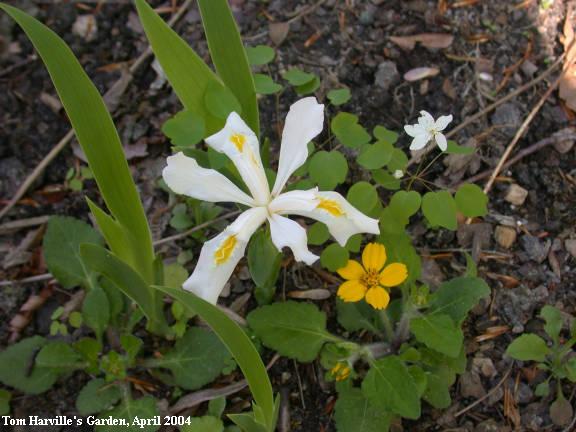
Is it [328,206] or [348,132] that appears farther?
[348,132]

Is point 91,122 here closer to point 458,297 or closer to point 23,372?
point 23,372

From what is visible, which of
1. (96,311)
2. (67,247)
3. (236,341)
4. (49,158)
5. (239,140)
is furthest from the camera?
(49,158)

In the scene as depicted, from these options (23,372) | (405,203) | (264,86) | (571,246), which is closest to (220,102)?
(264,86)

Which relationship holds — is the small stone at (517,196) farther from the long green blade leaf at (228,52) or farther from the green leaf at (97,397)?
the green leaf at (97,397)

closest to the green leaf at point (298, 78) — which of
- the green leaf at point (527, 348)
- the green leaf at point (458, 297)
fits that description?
the green leaf at point (458, 297)

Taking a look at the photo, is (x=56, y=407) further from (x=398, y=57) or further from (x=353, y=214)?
(x=398, y=57)

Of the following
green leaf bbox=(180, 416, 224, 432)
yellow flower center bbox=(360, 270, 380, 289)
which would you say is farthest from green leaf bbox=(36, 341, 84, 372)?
yellow flower center bbox=(360, 270, 380, 289)
